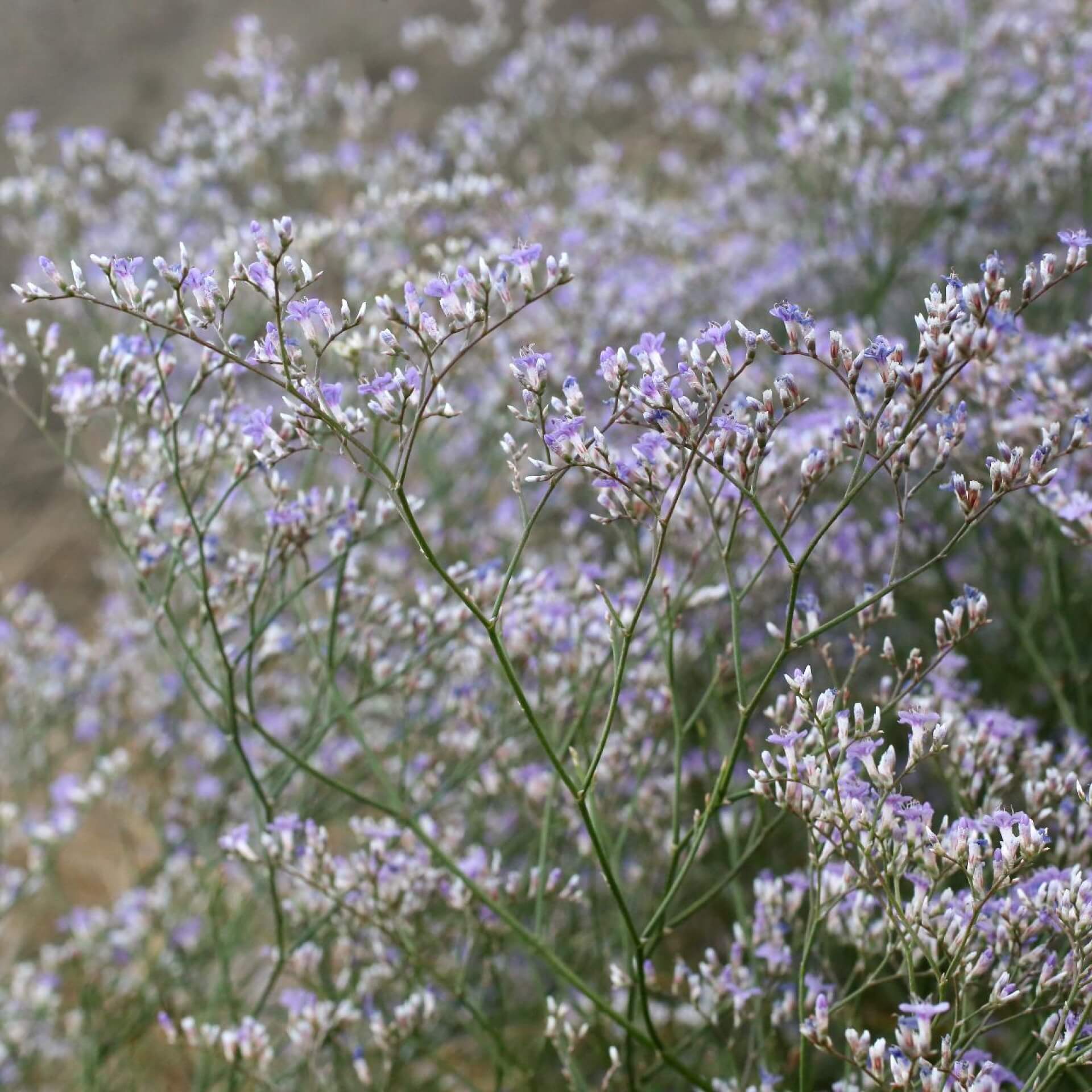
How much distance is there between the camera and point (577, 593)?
8.73 ft

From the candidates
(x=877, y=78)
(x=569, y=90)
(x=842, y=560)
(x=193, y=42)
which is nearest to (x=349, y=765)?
(x=842, y=560)

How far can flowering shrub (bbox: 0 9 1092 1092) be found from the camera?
179cm

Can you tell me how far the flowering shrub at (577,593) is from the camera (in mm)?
1790

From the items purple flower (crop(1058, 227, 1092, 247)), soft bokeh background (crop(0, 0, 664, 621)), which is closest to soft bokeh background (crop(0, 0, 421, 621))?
soft bokeh background (crop(0, 0, 664, 621))

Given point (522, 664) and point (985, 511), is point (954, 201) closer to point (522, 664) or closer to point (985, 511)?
point (522, 664)

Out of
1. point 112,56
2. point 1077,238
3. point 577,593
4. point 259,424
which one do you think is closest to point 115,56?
point 112,56

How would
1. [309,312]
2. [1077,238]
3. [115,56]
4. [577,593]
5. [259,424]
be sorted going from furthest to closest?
1. [115,56]
2. [577,593]
3. [259,424]
4. [309,312]
5. [1077,238]

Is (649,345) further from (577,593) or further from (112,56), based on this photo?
(112,56)

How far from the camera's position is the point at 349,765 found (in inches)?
136

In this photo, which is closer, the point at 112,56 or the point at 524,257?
the point at 524,257

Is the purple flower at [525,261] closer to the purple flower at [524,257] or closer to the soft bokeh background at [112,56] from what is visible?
the purple flower at [524,257]

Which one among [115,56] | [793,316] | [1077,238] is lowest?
[1077,238]

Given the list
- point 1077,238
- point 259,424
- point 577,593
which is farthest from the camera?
point 577,593

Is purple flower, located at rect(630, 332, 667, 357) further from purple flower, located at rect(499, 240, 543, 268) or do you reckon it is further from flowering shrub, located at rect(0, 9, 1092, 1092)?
purple flower, located at rect(499, 240, 543, 268)
